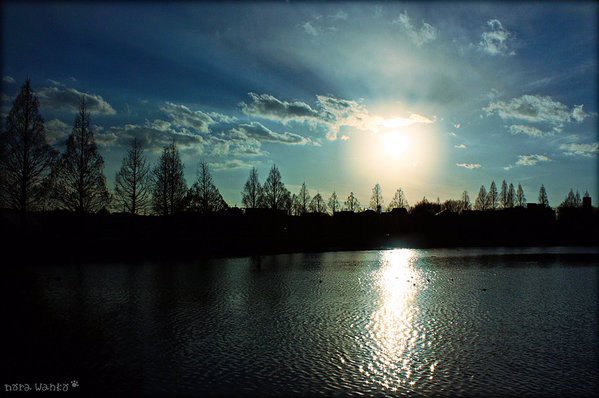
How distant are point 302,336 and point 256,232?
59.4m

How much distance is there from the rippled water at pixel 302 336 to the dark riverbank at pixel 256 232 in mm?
15448

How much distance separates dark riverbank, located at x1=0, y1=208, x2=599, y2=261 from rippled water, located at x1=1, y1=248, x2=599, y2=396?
15.4 metres

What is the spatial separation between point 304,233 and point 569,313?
63.5 meters

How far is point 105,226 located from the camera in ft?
195

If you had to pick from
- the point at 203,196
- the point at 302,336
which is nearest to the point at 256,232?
the point at 203,196

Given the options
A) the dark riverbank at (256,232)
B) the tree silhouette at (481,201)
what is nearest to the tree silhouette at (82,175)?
the dark riverbank at (256,232)

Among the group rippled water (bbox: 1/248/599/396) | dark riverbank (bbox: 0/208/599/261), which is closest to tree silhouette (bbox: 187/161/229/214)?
dark riverbank (bbox: 0/208/599/261)

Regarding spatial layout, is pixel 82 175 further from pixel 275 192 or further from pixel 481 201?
pixel 481 201

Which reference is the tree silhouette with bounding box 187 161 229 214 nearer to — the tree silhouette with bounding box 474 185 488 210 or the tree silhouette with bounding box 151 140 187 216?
the tree silhouette with bounding box 151 140 187 216

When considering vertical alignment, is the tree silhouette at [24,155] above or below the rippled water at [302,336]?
above

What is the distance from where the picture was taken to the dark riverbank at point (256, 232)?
128 ft

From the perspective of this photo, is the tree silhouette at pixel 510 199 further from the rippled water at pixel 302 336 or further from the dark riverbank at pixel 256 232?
the rippled water at pixel 302 336

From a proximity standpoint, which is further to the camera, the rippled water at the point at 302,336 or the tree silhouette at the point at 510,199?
the tree silhouette at the point at 510,199

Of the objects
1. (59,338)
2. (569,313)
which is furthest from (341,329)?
(569,313)
